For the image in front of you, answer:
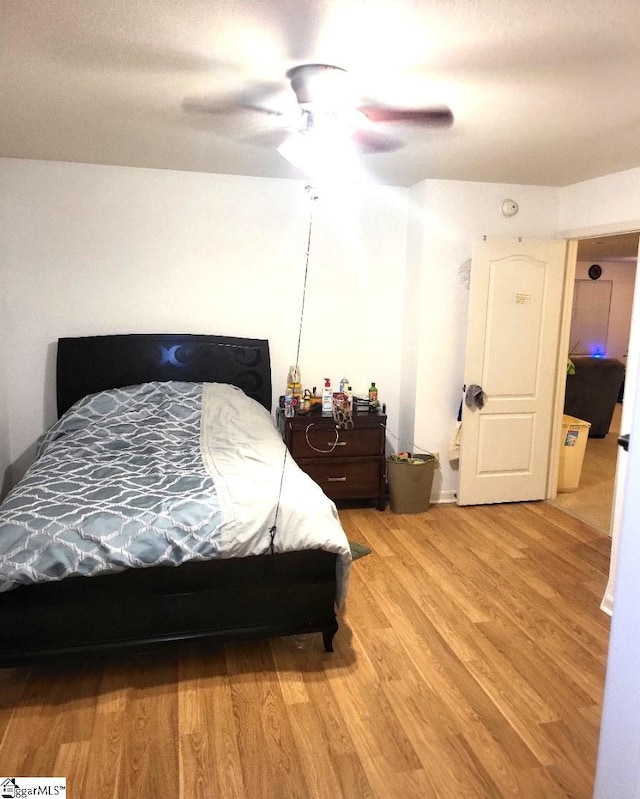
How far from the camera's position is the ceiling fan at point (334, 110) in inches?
84.3

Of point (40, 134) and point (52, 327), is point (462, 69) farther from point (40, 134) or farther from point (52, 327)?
point (52, 327)

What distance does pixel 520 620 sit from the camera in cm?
281

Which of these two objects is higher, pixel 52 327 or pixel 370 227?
pixel 370 227

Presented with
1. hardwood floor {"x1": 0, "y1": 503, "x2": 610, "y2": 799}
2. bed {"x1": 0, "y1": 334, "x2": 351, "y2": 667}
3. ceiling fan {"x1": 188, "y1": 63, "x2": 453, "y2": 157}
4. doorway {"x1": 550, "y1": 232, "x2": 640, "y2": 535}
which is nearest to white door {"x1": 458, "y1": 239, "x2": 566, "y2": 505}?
doorway {"x1": 550, "y1": 232, "x2": 640, "y2": 535}

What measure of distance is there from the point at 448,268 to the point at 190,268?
5.93 feet

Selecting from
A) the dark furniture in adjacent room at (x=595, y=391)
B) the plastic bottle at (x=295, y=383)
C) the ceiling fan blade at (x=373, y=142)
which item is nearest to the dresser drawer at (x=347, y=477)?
the plastic bottle at (x=295, y=383)

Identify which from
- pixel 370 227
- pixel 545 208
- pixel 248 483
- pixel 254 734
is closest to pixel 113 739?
pixel 254 734

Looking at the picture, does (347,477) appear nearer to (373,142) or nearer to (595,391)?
(373,142)

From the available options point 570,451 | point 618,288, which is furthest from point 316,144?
point 618,288

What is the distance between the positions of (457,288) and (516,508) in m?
1.67

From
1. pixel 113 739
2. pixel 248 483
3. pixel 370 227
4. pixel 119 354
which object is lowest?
pixel 113 739

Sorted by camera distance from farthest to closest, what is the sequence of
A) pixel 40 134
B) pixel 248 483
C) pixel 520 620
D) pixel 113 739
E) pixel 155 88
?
pixel 40 134, pixel 520 620, pixel 248 483, pixel 155 88, pixel 113 739

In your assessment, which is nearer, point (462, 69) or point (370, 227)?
point (462, 69)

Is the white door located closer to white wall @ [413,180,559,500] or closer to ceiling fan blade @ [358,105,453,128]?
white wall @ [413,180,559,500]
